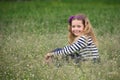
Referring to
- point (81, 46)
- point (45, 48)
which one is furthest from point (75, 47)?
point (45, 48)

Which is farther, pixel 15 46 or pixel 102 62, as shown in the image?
pixel 15 46

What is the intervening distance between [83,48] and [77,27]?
394mm

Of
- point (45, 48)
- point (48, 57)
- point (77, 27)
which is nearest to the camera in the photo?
point (48, 57)

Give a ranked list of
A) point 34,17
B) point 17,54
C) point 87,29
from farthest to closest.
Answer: point 34,17 < point 17,54 < point 87,29

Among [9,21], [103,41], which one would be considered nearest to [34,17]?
[9,21]

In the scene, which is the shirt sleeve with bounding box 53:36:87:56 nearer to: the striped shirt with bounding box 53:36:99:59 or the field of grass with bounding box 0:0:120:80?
the striped shirt with bounding box 53:36:99:59

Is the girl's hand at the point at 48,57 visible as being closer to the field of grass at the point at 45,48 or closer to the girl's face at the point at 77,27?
the field of grass at the point at 45,48

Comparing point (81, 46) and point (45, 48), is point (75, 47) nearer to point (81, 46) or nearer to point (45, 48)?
point (81, 46)

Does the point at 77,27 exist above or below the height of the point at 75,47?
above

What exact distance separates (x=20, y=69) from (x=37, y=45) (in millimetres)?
2110

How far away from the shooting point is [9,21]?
1359cm

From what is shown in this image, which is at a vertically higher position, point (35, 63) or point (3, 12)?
point (3, 12)

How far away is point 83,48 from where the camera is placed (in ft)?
23.9

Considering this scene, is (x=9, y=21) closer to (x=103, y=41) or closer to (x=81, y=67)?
(x=103, y=41)
